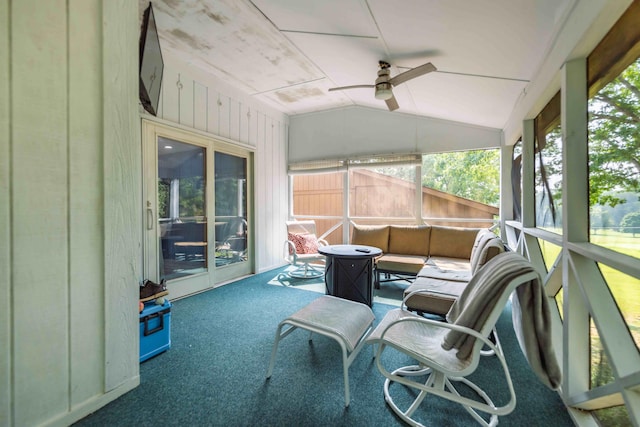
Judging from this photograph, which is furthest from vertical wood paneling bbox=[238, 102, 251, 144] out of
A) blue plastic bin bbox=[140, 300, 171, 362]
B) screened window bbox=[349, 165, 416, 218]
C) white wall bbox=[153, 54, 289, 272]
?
blue plastic bin bbox=[140, 300, 171, 362]

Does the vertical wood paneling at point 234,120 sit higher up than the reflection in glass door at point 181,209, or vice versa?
the vertical wood paneling at point 234,120

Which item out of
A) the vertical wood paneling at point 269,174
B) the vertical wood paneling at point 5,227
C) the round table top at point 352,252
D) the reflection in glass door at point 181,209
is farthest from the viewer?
the vertical wood paneling at point 269,174

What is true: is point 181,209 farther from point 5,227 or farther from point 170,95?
point 5,227

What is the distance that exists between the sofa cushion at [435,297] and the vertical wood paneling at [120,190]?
2.17 m

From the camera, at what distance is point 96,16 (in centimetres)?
154

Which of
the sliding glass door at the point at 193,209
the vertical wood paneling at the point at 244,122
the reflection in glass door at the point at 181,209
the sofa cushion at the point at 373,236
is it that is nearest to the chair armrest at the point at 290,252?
the sliding glass door at the point at 193,209

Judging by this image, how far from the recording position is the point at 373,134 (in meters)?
4.95

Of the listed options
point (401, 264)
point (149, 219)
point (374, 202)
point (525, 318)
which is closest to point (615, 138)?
point (525, 318)

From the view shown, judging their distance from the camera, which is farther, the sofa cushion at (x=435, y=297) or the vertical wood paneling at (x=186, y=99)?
the vertical wood paneling at (x=186, y=99)

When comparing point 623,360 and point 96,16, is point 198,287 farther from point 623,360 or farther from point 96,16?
point 623,360

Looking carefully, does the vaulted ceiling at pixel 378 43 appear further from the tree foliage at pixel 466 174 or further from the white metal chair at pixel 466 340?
the white metal chair at pixel 466 340

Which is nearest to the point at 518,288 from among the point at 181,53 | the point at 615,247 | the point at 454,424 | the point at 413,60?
the point at 615,247

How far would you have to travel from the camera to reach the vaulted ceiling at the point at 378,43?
180 centimetres

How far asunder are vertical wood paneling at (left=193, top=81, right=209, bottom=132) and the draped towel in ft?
12.5
